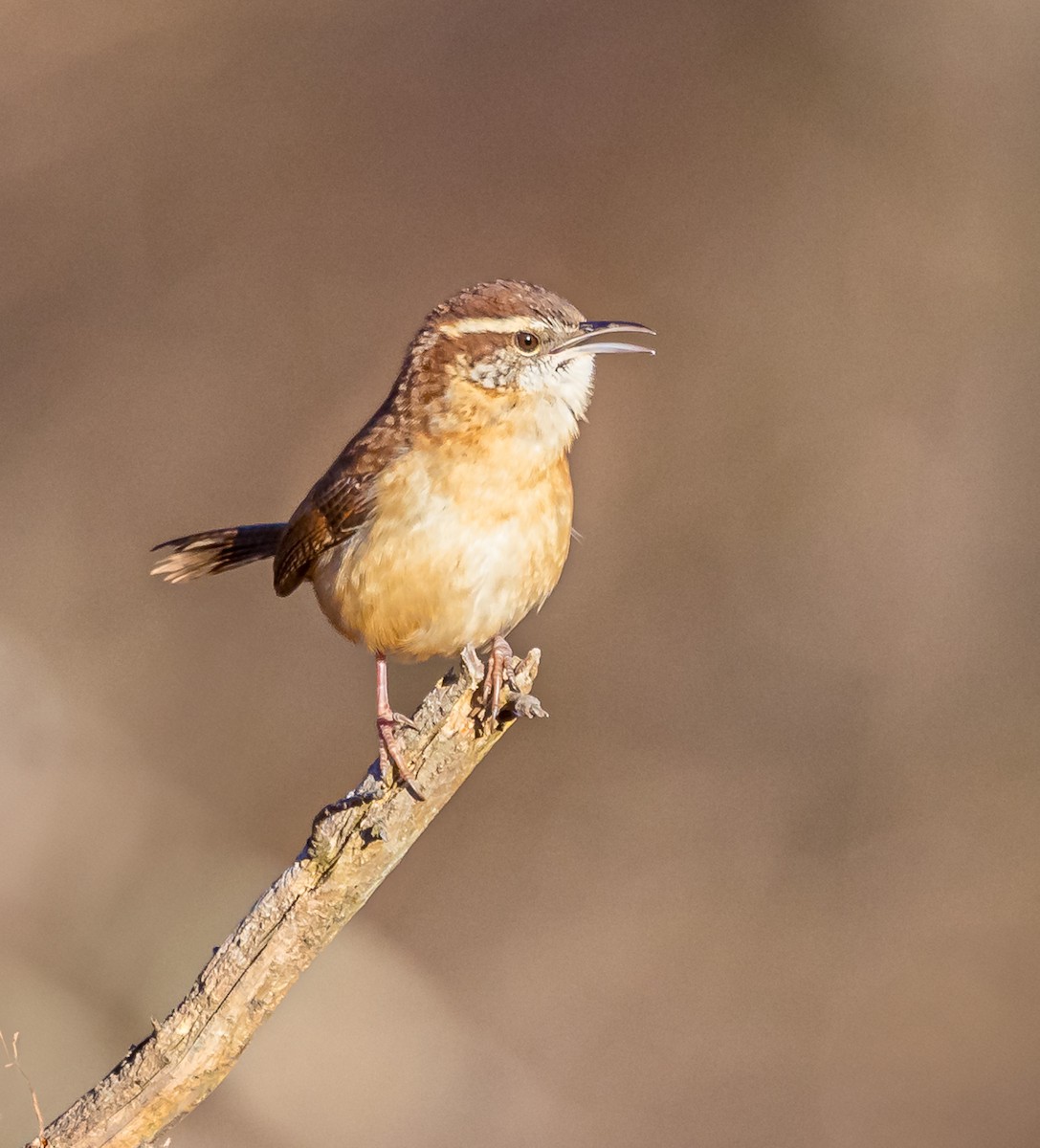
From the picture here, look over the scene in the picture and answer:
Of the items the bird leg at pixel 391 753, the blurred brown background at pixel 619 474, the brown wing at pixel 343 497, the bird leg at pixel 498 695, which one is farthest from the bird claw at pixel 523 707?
the blurred brown background at pixel 619 474

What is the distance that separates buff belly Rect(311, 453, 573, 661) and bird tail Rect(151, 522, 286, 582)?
3.38 feet

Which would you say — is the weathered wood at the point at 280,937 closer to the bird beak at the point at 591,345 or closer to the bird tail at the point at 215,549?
the bird beak at the point at 591,345

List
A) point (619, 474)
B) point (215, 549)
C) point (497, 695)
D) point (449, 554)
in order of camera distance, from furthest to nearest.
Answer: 1. point (619, 474)
2. point (215, 549)
3. point (449, 554)
4. point (497, 695)

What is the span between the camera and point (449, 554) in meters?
3.62

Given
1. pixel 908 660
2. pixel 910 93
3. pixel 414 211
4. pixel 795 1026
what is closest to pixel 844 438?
pixel 908 660

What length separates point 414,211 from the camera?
8039 mm

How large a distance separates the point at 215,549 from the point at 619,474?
3.68m

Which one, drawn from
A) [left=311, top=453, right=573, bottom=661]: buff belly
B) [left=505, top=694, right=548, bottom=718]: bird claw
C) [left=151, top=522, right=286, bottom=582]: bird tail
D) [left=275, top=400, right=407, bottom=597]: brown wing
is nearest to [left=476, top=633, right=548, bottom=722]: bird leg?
[left=505, top=694, right=548, bottom=718]: bird claw

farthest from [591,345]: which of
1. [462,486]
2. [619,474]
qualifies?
[619,474]

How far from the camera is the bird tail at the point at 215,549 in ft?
15.5

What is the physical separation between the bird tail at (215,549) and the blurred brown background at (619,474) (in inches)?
122

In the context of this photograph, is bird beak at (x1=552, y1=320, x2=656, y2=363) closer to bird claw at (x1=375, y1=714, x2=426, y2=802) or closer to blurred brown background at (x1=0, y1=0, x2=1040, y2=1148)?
bird claw at (x1=375, y1=714, x2=426, y2=802)

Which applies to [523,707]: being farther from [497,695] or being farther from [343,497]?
[343,497]

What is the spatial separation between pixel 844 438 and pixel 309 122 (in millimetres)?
3710
